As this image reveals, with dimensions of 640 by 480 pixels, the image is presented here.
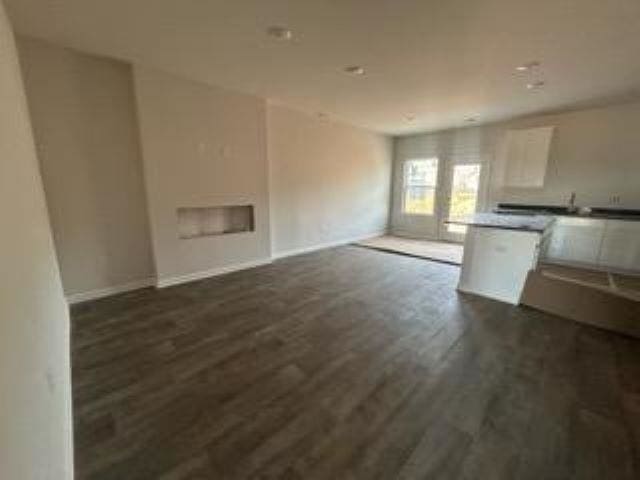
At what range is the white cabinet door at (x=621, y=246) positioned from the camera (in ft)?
13.9

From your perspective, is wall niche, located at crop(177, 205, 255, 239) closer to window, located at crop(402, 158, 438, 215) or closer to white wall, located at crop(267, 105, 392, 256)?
white wall, located at crop(267, 105, 392, 256)

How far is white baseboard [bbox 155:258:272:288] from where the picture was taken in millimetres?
4047

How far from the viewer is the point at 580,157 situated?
514cm

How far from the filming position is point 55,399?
1402 millimetres

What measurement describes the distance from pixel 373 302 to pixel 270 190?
9.02 feet

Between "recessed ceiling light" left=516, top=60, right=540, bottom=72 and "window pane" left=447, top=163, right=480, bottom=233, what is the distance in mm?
3360

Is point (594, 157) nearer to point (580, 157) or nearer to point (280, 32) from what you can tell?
point (580, 157)

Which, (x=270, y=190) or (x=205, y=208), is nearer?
(x=205, y=208)

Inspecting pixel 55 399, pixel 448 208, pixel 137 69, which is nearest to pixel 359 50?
pixel 137 69

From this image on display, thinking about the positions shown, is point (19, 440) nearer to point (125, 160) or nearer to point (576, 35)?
point (125, 160)

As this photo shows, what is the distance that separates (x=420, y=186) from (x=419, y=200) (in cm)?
35

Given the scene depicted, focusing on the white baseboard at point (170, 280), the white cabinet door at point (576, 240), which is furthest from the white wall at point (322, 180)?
the white cabinet door at point (576, 240)

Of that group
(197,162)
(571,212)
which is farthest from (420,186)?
(197,162)

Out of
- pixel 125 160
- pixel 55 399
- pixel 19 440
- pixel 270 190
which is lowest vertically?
pixel 55 399
